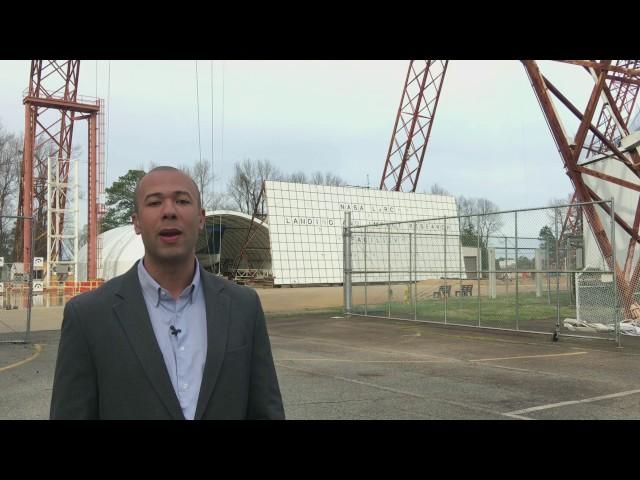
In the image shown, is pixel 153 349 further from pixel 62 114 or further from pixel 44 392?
pixel 62 114

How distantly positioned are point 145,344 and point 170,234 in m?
0.37

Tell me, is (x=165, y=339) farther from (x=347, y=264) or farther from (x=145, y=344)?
(x=347, y=264)

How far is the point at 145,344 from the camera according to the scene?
1836mm

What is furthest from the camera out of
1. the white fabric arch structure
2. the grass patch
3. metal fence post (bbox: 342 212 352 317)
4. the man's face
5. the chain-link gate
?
the white fabric arch structure

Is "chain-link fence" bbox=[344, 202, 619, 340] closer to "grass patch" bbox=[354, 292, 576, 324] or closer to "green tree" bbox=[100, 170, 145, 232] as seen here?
"grass patch" bbox=[354, 292, 576, 324]

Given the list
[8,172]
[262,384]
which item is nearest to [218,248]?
[8,172]

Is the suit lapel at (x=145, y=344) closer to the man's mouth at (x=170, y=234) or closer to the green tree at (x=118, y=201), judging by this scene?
the man's mouth at (x=170, y=234)

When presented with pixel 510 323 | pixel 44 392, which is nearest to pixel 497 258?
pixel 510 323

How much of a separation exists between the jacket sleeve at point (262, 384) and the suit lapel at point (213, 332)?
0.15 meters

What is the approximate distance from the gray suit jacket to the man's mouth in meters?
0.18

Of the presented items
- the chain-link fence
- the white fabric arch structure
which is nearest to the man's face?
the chain-link fence

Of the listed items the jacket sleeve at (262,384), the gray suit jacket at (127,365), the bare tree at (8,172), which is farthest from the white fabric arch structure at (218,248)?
the gray suit jacket at (127,365)

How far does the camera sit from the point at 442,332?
14.6m

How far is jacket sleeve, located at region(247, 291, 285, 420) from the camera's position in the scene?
81.1 inches
